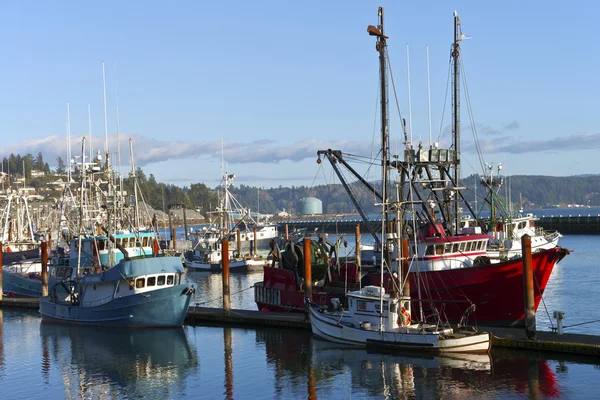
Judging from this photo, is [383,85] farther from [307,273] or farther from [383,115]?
[307,273]

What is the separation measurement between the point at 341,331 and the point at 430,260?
6.91 meters

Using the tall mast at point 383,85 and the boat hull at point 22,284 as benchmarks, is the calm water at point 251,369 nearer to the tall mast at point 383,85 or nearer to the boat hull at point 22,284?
the tall mast at point 383,85

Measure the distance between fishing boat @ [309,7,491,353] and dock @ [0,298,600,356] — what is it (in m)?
1.40

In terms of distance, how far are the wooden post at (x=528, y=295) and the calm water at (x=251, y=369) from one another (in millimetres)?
1048

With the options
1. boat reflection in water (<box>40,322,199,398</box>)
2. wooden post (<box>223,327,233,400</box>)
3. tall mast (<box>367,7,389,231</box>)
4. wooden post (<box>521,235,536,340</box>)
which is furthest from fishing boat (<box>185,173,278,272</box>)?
wooden post (<box>521,235,536,340</box>)

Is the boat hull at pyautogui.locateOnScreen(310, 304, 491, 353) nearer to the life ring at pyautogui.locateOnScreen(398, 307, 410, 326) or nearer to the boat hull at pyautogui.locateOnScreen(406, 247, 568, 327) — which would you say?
the life ring at pyautogui.locateOnScreen(398, 307, 410, 326)

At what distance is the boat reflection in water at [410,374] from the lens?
1254 inches

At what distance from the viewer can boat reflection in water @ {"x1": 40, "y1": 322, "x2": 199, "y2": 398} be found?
35469 millimetres

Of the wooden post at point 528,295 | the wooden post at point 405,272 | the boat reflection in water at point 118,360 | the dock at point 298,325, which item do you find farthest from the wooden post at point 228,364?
the wooden post at point 528,295

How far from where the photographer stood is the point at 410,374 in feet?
113

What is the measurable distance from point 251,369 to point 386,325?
6.51m

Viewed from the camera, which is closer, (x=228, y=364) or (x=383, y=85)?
(x=228, y=364)

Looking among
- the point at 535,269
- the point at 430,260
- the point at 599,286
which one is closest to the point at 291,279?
the point at 430,260

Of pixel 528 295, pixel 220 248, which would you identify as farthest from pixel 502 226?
pixel 528 295
